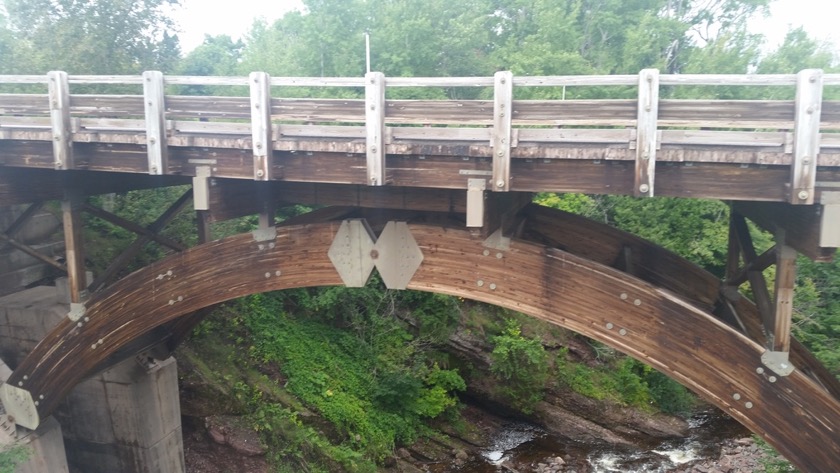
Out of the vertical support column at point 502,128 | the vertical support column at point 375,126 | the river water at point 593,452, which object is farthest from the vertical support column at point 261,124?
the river water at point 593,452

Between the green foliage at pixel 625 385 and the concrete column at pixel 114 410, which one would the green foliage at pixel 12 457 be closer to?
the concrete column at pixel 114 410

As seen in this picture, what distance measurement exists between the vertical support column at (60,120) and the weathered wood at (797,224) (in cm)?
669

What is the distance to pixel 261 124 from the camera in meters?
5.36

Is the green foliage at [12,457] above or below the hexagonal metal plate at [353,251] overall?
below

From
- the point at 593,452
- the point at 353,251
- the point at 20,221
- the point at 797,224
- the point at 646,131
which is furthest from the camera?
the point at 593,452

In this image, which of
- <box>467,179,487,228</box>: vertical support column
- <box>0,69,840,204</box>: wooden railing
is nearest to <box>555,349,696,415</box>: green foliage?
<box>0,69,840,204</box>: wooden railing

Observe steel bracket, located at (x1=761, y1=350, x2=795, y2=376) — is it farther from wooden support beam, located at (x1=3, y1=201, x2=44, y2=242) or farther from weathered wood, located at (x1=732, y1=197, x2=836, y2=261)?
wooden support beam, located at (x1=3, y1=201, x2=44, y2=242)

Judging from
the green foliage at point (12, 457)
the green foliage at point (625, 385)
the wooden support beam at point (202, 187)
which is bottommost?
the green foliage at point (625, 385)

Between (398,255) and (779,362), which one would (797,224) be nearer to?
(779,362)

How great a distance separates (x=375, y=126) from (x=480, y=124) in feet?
2.93

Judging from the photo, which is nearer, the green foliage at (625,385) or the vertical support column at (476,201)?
the vertical support column at (476,201)

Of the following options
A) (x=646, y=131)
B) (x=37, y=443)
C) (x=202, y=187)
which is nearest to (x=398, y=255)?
(x=202, y=187)

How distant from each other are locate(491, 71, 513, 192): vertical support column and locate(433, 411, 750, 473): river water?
28.7 ft

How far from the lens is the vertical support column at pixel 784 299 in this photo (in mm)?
4531
